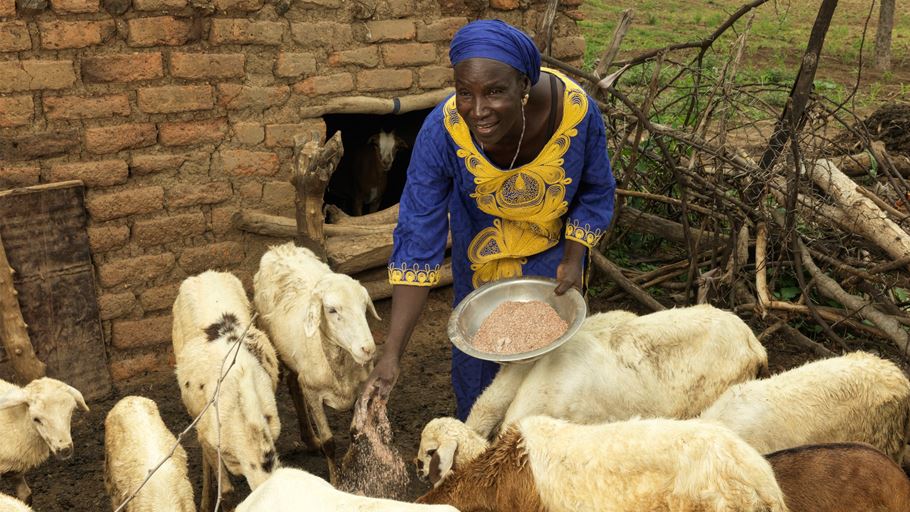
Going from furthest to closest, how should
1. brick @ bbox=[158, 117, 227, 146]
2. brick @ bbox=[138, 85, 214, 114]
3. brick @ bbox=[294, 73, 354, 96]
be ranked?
brick @ bbox=[294, 73, 354, 96] → brick @ bbox=[158, 117, 227, 146] → brick @ bbox=[138, 85, 214, 114]

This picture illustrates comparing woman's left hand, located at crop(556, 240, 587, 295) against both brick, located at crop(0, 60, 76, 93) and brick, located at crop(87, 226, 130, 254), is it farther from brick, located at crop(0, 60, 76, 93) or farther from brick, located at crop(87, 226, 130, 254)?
brick, located at crop(0, 60, 76, 93)

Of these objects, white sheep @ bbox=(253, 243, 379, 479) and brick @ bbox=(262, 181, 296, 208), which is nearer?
white sheep @ bbox=(253, 243, 379, 479)

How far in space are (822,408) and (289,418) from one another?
329cm

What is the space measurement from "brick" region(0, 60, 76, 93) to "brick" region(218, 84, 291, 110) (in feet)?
2.94

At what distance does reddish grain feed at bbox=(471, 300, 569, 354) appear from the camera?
4.00 metres

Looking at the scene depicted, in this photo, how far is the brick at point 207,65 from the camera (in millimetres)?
5805

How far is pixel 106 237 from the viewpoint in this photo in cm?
589

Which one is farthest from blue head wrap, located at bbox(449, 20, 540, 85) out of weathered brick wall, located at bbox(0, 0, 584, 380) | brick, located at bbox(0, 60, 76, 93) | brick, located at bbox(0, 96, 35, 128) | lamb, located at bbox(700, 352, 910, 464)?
brick, located at bbox(0, 96, 35, 128)

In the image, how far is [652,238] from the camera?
7.52 meters

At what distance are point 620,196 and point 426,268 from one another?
3.26 meters

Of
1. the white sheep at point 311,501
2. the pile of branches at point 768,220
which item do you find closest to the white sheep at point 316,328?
the white sheep at point 311,501

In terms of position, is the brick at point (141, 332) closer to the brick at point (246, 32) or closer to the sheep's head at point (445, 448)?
the brick at point (246, 32)

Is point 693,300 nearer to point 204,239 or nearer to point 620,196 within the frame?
point 620,196

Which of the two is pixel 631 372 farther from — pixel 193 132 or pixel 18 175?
pixel 18 175
